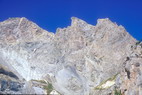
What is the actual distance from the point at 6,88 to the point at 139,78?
2237 inches

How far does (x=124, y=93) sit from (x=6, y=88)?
50890mm

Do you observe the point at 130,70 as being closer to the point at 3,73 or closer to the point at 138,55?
the point at 138,55

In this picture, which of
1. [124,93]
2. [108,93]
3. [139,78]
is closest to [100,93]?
[108,93]

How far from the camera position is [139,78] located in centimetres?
11319

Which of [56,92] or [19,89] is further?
[56,92]

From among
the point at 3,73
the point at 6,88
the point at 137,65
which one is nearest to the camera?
the point at 137,65

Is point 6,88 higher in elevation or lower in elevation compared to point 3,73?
lower

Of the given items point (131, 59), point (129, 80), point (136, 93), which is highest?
point (131, 59)

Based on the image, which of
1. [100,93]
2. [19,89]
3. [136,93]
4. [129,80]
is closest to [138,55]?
[129,80]

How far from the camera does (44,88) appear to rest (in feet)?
651

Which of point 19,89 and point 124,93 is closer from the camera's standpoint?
point 124,93

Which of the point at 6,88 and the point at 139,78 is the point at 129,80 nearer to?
the point at 139,78

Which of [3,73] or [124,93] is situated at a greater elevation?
[3,73]

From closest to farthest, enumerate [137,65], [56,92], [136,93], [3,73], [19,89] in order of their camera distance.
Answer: [136,93] < [137,65] < [19,89] < [3,73] < [56,92]
